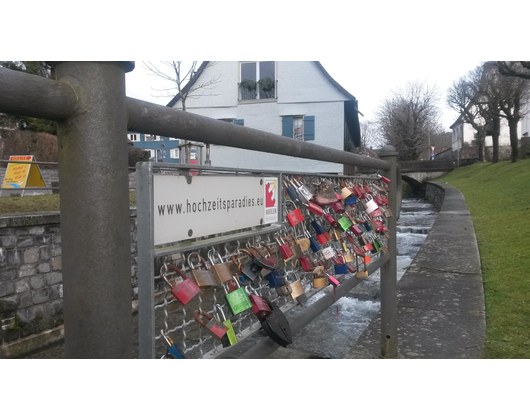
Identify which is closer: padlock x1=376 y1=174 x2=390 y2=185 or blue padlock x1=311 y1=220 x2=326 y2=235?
blue padlock x1=311 y1=220 x2=326 y2=235

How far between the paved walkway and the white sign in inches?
73.7

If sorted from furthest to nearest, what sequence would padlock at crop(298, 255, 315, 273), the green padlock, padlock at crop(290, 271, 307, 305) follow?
the green padlock < padlock at crop(298, 255, 315, 273) < padlock at crop(290, 271, 307, 305)

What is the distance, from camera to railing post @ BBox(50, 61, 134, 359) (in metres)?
0.77

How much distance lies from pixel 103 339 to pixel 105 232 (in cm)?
21

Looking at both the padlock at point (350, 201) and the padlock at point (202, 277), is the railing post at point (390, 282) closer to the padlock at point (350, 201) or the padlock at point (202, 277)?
the padlock at point (350, 201)

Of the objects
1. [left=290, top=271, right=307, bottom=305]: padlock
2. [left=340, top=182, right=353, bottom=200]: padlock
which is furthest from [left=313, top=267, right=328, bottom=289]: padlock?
[left=340, top=182, right=353, bottom=200]: padlock

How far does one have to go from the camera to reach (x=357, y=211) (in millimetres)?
2533

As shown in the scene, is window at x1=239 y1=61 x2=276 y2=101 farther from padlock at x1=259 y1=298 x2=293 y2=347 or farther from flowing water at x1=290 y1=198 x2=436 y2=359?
padlock at x1=259 y1=298 x2=293 y2=347

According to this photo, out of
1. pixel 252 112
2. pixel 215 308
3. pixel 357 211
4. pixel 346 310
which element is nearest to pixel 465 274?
pixel 346 310

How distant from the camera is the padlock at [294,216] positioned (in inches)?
67.1

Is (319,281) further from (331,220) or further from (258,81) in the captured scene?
(258,81)

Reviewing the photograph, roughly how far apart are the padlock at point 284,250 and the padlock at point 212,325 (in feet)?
1.44

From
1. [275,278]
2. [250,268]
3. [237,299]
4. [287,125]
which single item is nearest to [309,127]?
[287,125]

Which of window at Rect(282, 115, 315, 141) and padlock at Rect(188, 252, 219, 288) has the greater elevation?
window at Rect(282, 115, 315, 141)
